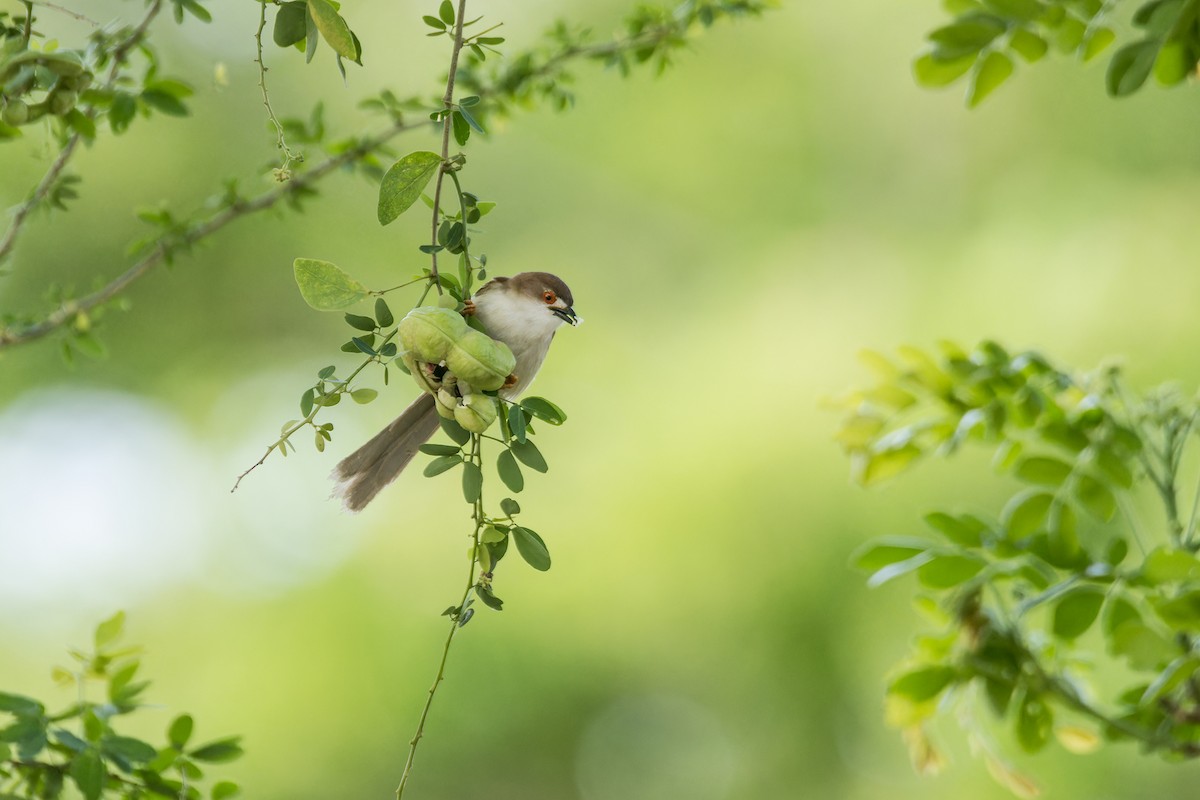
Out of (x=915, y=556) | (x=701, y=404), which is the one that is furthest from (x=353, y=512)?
(x=701, y=404)

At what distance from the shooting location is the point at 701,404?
14.2 feet

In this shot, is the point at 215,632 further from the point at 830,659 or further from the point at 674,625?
the point at 830,659

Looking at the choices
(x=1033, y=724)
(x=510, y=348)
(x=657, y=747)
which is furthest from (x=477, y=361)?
(x=657, y=747)

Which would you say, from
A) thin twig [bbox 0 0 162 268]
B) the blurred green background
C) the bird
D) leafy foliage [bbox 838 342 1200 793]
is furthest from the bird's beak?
the blurred green background

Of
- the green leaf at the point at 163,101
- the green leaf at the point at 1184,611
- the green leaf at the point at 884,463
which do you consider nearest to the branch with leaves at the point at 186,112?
the green leaf at the point at 163,101

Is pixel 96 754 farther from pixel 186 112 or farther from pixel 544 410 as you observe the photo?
pixel 186 112

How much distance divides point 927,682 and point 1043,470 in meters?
0.24

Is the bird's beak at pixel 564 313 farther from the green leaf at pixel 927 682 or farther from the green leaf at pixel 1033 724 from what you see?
the green leaf at pixel 1033 724

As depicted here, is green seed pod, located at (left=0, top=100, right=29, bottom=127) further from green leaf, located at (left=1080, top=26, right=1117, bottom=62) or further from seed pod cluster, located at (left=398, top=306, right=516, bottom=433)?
green leaf, located at (left=1080, top=26, right=1117, bottom=62)

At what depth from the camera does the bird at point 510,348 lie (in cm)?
88

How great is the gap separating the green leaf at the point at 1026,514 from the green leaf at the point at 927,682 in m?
0.14

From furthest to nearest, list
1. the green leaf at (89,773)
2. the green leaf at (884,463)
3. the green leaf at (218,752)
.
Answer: the green leaf at (884,463) < the green leaf at (218,752) < the green leaf at (89,773)

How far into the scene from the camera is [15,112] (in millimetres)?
755

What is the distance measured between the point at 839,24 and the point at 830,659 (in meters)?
2.72
